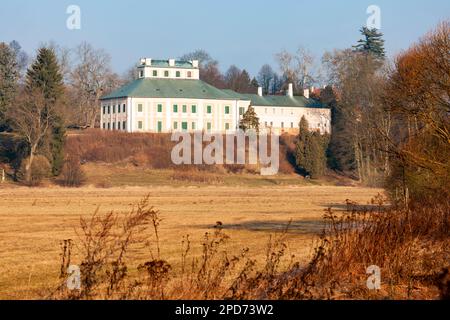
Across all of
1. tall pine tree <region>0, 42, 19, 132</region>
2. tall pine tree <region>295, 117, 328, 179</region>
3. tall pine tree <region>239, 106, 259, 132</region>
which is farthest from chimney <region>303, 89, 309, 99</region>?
tall pine tree <region>0, 42, 19, 132</region>

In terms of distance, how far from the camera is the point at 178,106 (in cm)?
13475

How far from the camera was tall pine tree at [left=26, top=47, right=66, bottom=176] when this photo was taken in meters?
95.8

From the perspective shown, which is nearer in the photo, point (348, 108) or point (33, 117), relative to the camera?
point (33, 117)

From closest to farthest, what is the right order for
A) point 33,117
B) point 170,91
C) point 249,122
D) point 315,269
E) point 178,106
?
point 315,269, point 33,117, point 178,106, point 249,122, point 170,91

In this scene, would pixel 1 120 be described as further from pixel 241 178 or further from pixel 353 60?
pixel 353 60

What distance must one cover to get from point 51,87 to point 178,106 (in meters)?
38.5

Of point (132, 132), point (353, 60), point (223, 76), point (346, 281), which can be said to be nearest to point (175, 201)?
point (346, 281)

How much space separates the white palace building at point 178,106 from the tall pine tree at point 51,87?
32214mm

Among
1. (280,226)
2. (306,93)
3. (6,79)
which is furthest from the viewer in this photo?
(306,93)

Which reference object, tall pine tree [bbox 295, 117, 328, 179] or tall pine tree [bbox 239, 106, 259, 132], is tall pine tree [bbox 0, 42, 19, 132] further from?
tall pine tree [bbox 295, 117, 328, 179]

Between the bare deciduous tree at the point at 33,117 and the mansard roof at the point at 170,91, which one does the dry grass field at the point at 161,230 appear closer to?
the bare deciduous tree at the point at 33,117

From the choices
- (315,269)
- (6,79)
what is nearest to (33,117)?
(6,79)

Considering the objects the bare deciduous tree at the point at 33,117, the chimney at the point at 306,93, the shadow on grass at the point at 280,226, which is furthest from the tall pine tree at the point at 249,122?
the shadow on grass at the point at 280,226

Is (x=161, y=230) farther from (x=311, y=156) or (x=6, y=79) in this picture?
(x=6, y=79)
